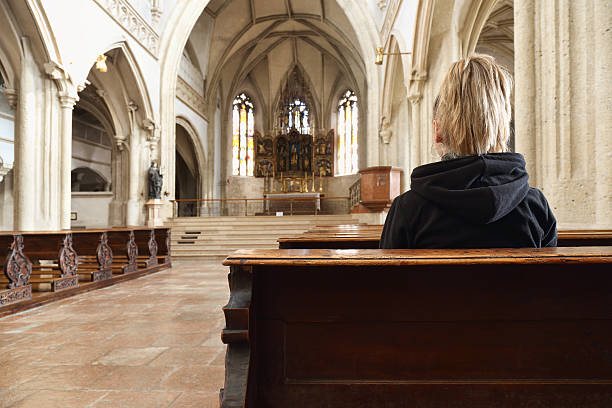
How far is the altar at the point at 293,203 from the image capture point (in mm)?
18859

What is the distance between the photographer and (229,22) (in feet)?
62.5

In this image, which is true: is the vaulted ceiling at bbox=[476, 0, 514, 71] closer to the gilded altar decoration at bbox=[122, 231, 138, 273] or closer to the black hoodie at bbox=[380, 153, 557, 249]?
the gilded altar decoration at bbox=[122, 231, 138, 273]

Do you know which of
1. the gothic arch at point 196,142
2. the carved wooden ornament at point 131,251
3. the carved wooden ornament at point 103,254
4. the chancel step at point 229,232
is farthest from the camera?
the gothic arch at point 196,142

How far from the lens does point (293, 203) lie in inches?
774

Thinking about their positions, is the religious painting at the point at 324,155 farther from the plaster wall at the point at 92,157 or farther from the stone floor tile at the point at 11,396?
the stone floor tile at the point at 11,396

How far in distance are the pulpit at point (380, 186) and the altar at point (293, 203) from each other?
930 cm

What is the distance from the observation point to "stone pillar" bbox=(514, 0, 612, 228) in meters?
3.06

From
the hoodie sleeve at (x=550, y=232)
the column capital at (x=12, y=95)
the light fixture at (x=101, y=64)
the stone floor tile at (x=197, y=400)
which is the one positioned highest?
the light fixture at (x=101, y=64)

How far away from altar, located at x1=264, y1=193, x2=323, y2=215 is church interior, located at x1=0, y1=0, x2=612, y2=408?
15.8 ft

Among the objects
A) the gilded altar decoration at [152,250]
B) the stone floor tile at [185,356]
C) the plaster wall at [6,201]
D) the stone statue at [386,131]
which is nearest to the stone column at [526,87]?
the stone floor tile at [185,356]

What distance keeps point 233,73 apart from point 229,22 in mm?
3031

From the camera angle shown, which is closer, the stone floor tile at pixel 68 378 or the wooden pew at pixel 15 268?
the stone floor tile at pixel 68 378

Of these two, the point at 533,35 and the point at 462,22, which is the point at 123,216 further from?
the point at 533,35

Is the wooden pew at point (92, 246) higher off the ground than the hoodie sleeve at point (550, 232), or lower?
lower
